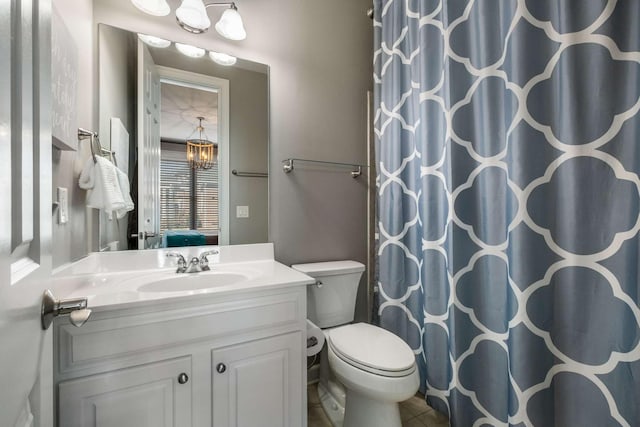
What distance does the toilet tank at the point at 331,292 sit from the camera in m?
1.57

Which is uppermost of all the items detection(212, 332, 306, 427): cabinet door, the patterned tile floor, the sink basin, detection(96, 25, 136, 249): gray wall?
detection(96, 25, 136, 249): gray wall

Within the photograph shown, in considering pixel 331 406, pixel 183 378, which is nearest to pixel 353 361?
pixel 331 406

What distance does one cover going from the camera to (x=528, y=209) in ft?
3.36

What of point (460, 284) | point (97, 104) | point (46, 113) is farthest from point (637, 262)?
point (97, 104)

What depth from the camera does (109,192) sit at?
1.12m

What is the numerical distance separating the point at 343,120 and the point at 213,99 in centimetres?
81

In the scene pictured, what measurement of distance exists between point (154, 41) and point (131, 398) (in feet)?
4.85

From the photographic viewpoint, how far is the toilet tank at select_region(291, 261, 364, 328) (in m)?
1.57

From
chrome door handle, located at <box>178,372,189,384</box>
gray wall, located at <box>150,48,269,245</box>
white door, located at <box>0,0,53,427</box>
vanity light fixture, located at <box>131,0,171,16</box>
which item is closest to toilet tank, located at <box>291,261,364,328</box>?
gray wall, located at <box>150,48,269,245</box>

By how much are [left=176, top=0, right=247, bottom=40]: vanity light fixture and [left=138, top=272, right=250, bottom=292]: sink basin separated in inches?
46.2

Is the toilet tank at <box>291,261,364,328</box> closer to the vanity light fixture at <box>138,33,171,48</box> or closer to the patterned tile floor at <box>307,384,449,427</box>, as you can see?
the patterned tile floor at <box>307,384,449,427</box>

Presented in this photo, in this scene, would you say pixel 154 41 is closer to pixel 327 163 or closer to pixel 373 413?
pixel 327 163

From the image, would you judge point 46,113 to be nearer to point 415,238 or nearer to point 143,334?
point 143,334

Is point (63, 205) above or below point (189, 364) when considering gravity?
above
